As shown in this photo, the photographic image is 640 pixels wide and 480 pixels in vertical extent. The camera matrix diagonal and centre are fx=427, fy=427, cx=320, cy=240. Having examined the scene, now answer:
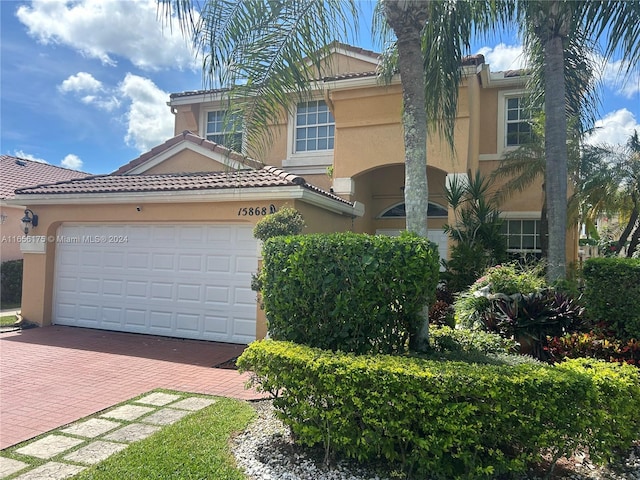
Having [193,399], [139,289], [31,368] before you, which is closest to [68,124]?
[139,289]

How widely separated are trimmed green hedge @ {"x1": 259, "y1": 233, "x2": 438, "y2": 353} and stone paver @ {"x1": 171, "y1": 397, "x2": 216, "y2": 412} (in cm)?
181

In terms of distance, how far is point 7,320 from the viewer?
12.6 metres

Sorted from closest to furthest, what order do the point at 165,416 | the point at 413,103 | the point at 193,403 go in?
the point at 165,416, the point at 193,403, the point at 413,103

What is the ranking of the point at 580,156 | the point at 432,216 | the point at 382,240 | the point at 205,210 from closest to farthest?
the point at 382,240, the point at 205,210, the point at 580,156, the point at 432,216

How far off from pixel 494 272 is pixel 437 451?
5693 millimetres

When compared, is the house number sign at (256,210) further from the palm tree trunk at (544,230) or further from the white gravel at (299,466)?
the palm tree trunk at (544,230)

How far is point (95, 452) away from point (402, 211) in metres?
11.7

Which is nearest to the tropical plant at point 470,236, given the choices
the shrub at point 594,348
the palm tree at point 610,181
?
the palm tree at point 610,181

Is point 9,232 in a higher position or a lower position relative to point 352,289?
higher

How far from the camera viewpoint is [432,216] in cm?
1401

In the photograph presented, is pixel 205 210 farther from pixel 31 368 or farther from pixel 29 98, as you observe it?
pixel 29 98

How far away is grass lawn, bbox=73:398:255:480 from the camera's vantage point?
4094 millimetres

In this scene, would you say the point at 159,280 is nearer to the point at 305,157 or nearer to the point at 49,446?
the point at 49,446

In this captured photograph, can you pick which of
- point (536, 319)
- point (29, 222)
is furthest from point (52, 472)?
point (29, 222)
